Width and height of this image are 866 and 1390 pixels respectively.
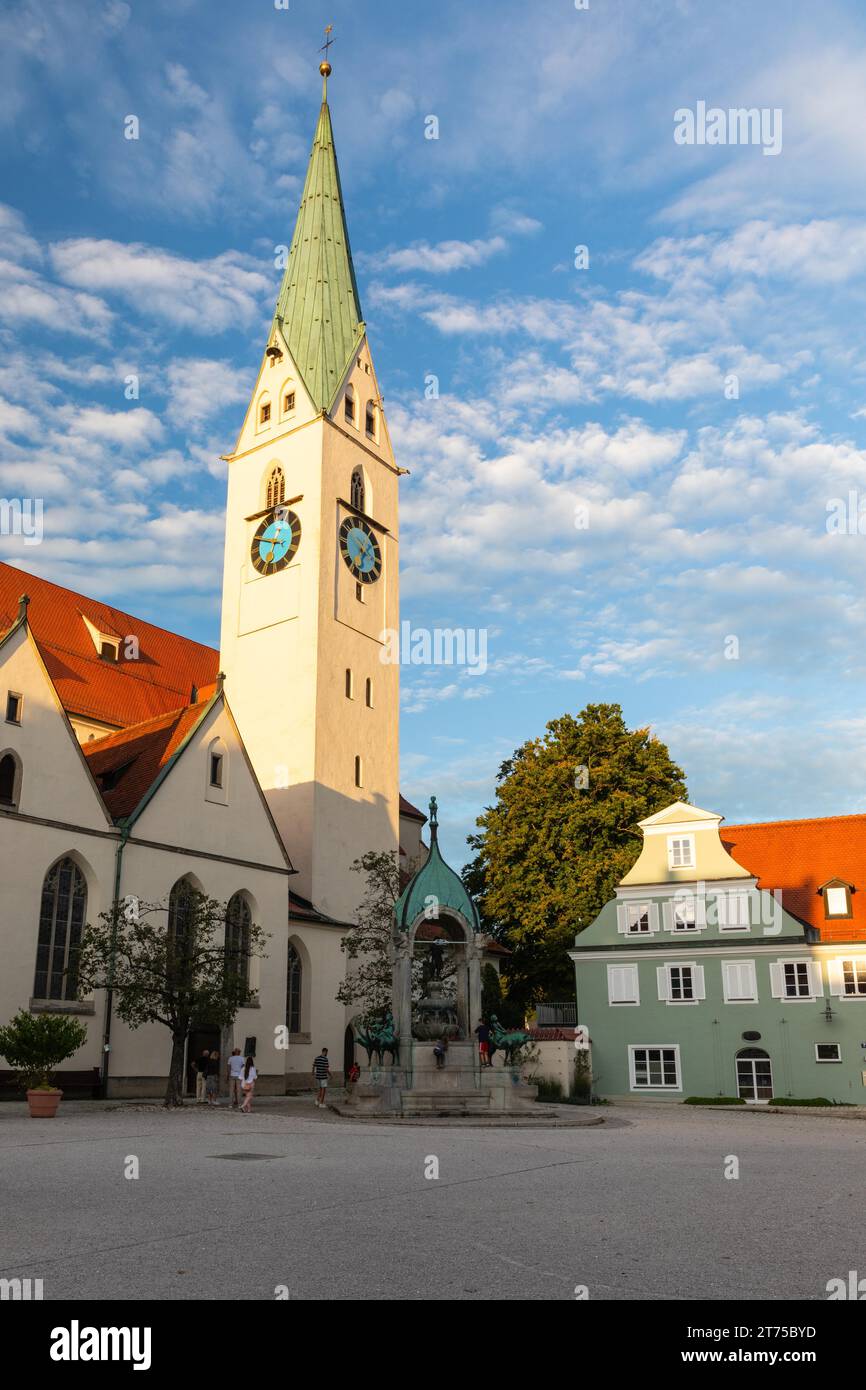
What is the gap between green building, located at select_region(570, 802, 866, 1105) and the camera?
33.8m

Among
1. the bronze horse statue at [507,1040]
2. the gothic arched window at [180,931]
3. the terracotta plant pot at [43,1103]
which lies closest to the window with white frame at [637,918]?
the bronze horse statue at [507,1040]

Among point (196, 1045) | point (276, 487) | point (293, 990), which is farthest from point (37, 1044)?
point (276, 487)

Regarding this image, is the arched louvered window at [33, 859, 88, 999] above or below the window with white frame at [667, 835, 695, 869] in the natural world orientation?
below

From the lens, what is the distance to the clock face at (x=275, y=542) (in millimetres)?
49438

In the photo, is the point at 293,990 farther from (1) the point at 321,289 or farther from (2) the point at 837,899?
(1) the point at 321,289

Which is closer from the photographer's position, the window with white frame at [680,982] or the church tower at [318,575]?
the window with white frame at [680,982]

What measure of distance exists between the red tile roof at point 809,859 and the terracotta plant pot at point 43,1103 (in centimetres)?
2323

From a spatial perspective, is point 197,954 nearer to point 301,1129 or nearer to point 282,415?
point 301,1129

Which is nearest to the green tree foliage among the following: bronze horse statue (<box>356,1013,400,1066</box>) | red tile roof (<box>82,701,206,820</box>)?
red tile roof (<box>82,701,206,820</box>)

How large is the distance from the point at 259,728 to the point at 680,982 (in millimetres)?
20217

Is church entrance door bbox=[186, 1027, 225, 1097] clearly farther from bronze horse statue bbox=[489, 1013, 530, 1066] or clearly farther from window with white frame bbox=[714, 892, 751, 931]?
window with white frame bbox=[714, 892, 751, 931]

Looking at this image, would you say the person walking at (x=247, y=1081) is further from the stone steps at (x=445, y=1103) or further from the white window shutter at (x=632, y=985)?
the white window shutter at (x=632, y=985)

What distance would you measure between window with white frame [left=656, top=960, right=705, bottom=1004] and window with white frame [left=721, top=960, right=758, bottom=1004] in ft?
2.58

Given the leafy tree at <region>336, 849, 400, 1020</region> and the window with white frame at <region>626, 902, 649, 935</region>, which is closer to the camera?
the leafy tree at <region>336, 849, 400, 1020</region>
